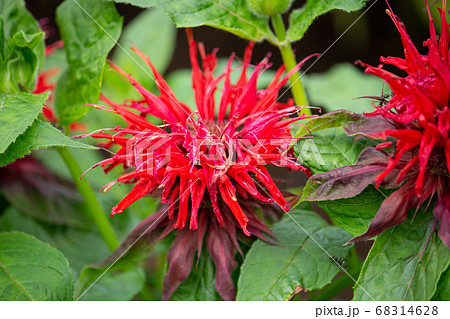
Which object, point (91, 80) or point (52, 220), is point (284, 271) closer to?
point (91, 80)

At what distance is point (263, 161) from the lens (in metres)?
0.49

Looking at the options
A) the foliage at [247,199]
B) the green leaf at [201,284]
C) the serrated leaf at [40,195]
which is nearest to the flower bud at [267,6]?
the foliage at [247,199]

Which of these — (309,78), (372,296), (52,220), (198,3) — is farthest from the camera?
(309,78)

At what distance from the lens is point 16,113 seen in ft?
1.61

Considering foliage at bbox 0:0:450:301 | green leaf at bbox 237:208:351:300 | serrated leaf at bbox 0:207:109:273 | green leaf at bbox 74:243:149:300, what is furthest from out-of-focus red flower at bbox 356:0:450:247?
serrated leaf at bbox 0:207:109:273

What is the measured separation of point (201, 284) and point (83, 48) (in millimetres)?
291

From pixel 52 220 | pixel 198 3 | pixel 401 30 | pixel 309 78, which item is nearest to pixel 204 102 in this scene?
pixel 198 3

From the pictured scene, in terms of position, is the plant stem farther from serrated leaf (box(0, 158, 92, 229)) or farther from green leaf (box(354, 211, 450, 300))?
serrated leaf (box(0, 158, 92, 229))

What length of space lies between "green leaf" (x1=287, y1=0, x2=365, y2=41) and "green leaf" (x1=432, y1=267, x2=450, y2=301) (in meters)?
0.24

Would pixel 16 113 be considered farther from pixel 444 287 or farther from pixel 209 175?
pixel 444 287

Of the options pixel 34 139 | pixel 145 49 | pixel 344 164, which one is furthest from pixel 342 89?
pixel 34 139

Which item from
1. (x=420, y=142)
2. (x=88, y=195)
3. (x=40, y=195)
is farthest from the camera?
(x=40, y=195)

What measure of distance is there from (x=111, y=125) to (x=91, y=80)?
0.76 feet

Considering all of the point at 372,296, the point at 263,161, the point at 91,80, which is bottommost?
the point at 372,296
